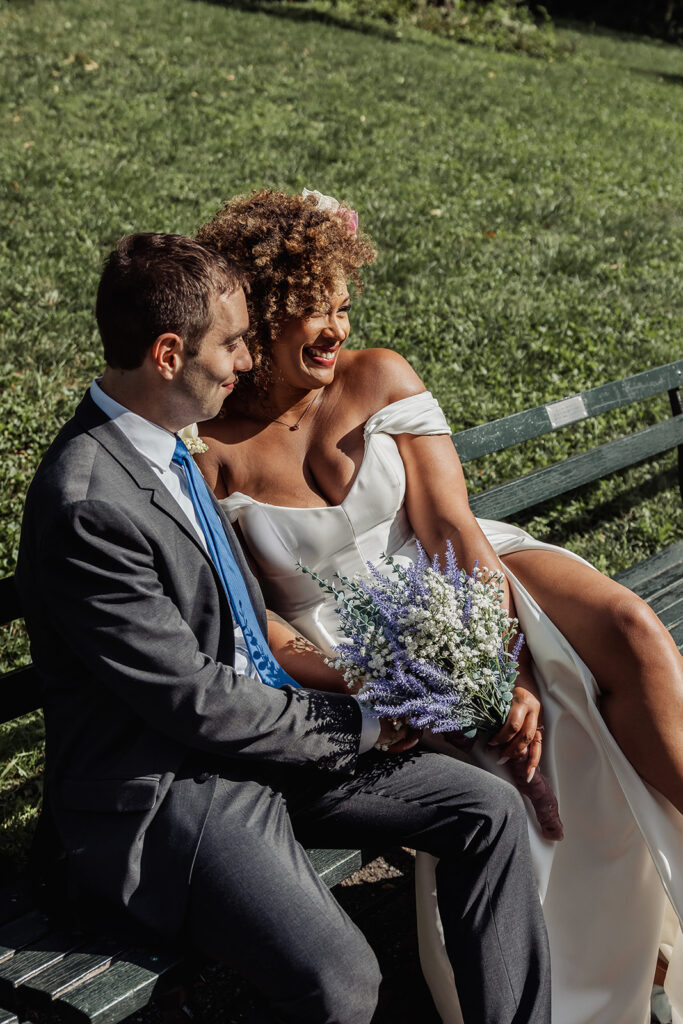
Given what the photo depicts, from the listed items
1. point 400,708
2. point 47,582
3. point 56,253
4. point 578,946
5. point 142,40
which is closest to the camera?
point 47,582

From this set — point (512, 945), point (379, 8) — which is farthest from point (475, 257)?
point (379, 8)

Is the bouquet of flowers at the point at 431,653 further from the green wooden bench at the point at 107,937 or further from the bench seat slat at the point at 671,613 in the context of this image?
the bench seat slat at the point at 671,613

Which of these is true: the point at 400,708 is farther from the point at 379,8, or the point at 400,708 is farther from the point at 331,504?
the point at 379,8

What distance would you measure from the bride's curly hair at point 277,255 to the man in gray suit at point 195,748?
1.93 feet

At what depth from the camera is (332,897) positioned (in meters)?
2.40

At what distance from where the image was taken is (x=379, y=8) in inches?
672

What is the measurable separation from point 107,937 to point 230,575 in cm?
92

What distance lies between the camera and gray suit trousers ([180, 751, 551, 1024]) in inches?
89.9

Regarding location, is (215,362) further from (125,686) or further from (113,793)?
(113,793)

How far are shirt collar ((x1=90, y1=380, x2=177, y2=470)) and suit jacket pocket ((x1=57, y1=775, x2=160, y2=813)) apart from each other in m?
0.77

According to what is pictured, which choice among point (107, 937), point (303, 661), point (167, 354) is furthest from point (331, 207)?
point (107, 937)

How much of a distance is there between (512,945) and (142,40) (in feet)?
39.1

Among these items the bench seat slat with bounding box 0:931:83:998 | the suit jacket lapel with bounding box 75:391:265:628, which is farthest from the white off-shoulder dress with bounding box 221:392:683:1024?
the bench seat slat with bounding box 0:931:83:998

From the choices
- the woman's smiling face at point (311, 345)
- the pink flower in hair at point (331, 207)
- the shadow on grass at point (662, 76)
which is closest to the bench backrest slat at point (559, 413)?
the woman's smiling face at point (311, 345)
